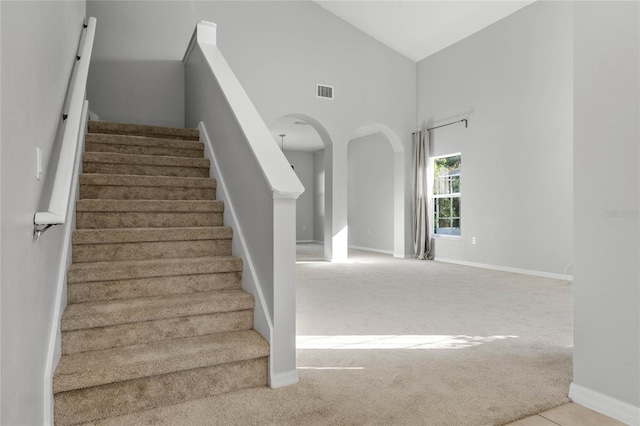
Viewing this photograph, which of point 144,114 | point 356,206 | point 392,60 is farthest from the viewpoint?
point 356,206

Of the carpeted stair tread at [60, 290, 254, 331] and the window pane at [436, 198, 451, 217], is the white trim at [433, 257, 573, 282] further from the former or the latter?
the carpeted stair tread at [60, 290, 254, 331]

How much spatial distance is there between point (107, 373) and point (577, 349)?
7.13 ft

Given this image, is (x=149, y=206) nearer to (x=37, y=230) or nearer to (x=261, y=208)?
(x=261, y=208)

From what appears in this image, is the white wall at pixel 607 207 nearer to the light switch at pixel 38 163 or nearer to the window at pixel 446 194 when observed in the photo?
the light switch at pixel 38 163

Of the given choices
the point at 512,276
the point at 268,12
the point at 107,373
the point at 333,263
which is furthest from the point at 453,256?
the point at 107,373

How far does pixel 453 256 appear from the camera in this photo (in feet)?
23.6

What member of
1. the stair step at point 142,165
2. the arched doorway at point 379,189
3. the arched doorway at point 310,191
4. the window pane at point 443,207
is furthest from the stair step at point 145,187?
the arched doorway at point 310,191

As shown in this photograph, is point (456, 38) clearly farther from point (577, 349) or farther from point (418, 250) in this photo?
point (577, 349)

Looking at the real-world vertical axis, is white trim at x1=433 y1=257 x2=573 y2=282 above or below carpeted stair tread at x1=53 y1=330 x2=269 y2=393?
below

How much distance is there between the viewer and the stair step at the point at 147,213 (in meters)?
2.76

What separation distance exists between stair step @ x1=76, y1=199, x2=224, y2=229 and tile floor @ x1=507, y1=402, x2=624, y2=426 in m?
2.29

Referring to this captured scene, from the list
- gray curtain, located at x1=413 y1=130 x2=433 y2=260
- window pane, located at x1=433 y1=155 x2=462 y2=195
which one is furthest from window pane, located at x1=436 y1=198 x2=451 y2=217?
gray curtain, located at x1=413 y1=130 x2=433 y2=260

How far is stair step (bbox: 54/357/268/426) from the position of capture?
175cm

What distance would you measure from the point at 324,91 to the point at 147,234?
16.7 feet
